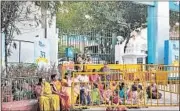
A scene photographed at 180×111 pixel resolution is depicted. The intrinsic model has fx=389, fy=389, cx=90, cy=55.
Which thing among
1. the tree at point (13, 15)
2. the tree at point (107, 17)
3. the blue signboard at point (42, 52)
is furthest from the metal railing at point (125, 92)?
the tree at point (13, 15)

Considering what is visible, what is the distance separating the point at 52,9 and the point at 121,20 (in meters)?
0.88

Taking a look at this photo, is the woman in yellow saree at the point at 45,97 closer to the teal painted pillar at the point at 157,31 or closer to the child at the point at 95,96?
the child at the point at 95,96

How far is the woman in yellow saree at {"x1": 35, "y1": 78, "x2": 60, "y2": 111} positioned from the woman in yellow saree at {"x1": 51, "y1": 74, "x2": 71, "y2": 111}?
75mm

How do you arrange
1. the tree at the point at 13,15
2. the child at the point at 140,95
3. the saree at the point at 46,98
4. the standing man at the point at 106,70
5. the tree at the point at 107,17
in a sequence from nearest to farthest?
the tree at the point at 13,15 → the saree at the point at 46,98 → the tree at the point at 107,17 → the standing man at the point at 106,70 → the child at the point at 140,95

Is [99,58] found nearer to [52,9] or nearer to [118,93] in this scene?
[118,93]

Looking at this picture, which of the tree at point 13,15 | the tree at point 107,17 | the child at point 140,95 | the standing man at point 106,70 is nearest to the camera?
the tree at point 13,15

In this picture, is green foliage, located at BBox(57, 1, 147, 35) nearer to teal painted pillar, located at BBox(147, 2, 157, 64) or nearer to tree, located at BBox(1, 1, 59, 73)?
teal painted pillar, located at BBox(147, 2, 157, 64)

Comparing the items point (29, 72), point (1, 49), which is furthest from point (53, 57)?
point (1, 49)

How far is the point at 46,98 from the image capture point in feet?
15.4

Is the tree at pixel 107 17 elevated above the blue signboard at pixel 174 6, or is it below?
below

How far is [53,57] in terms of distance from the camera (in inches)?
187

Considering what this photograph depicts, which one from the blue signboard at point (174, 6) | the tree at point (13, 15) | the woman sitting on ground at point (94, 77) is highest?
the blue signboard at point (174, 6)

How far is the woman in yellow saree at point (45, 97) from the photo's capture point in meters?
4.67

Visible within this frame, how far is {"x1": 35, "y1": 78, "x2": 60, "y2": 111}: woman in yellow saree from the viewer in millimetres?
4672
